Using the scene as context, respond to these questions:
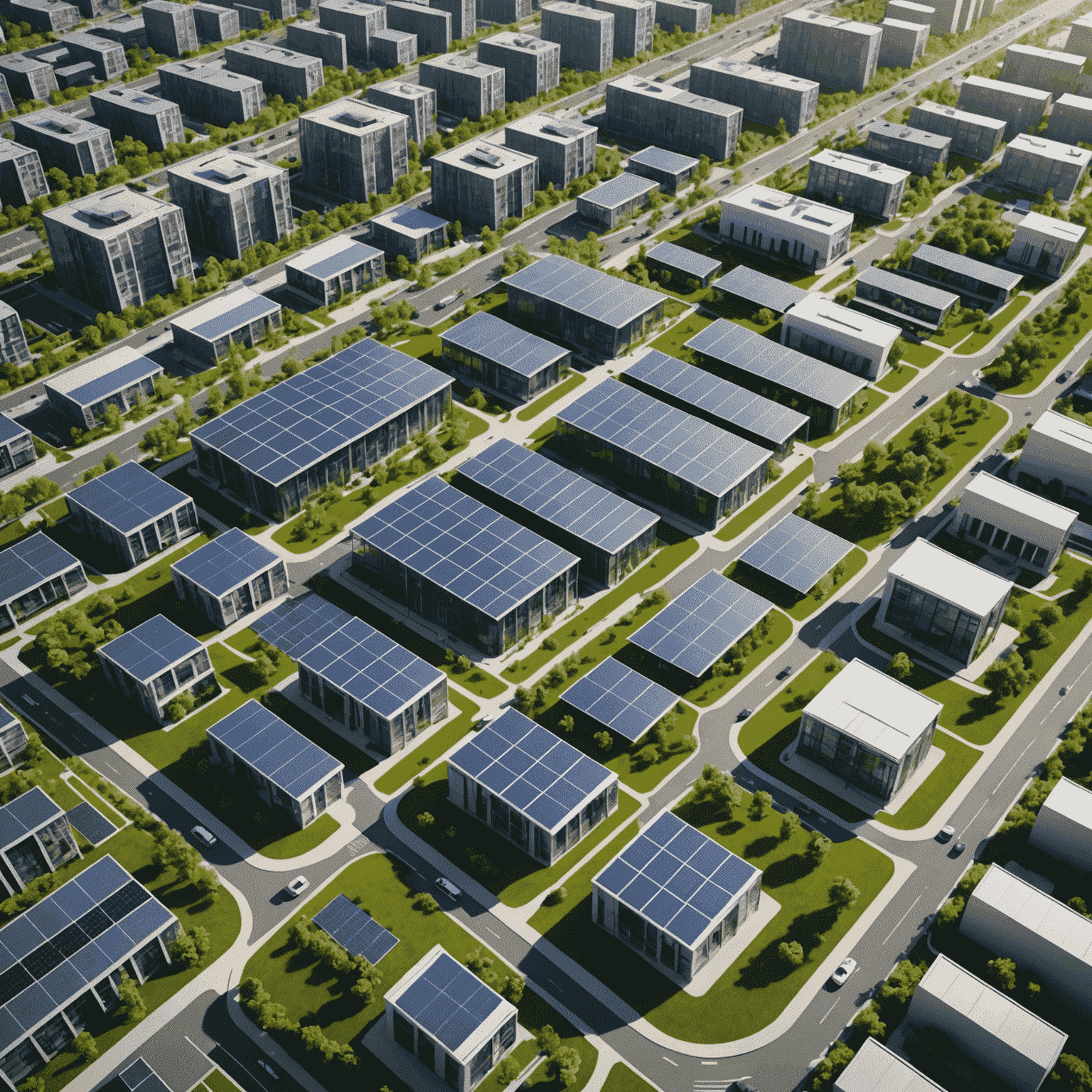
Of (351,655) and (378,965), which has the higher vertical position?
(351,655)

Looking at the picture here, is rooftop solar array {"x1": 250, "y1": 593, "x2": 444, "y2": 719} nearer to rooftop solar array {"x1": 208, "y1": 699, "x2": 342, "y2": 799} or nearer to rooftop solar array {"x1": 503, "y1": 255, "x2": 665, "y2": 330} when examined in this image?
rooftop solar array {"x1": 208, "y1": 699, "x2": 342, "y2": 799}

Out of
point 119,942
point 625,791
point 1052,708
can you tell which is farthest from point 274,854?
point 1052,708

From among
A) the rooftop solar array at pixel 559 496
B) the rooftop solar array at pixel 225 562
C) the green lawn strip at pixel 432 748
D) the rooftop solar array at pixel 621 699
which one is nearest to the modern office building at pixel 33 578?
the rooftop solar array at pixel 225 562

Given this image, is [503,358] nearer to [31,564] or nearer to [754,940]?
[31,564]

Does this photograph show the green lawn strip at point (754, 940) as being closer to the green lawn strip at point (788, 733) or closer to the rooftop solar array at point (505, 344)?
the green lawn strip at point (788, 733)

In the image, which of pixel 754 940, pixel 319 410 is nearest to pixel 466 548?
pixel 319 410

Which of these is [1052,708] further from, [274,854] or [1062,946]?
[274,854]

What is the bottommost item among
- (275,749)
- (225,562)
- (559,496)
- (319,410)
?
(275,749)
